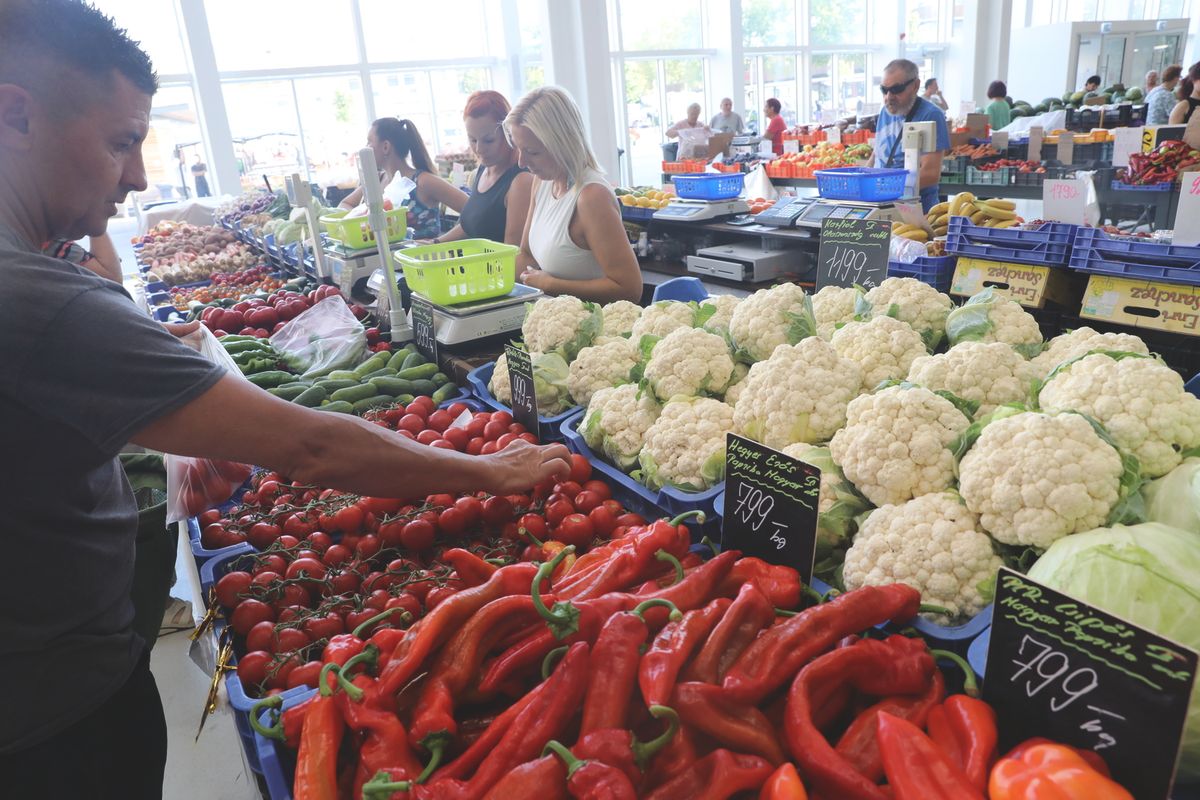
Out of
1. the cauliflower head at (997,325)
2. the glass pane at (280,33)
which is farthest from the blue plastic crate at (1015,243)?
the glass pane at (280,33)

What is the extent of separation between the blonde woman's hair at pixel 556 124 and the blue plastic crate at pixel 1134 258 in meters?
1.87

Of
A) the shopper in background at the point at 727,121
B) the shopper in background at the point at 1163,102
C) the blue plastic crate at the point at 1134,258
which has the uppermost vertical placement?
the shopper in background at the point at 727,121

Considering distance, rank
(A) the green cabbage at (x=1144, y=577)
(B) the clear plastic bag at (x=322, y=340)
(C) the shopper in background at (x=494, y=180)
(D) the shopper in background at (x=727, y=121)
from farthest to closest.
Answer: (D) the shopper in background at (x=727, y=121) → (C) the shopper in background at (x=494, y=180) → (B) the clear plastic bag at (x=322, y=340) → (A) the green cabbage at (x=1144, y=577)

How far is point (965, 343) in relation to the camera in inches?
65.0

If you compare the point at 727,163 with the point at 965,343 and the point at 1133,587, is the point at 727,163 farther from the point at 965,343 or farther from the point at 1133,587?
the point at 1133,587

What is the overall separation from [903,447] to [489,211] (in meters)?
3.31

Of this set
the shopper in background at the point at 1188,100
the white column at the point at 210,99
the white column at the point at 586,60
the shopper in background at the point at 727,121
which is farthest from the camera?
the shopper in background at the point at 727,121

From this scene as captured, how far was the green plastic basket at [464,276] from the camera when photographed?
2.83m

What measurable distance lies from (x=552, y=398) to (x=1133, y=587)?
1.52m

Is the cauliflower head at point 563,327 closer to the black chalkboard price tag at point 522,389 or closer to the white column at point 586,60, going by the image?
the black chalkboard price tag at point 522,389

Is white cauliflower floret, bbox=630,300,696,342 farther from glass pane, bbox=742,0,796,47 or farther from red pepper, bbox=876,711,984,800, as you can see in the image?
glass pane, bbox=742,0,796,47

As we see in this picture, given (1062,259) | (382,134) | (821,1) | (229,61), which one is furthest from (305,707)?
(821,1)

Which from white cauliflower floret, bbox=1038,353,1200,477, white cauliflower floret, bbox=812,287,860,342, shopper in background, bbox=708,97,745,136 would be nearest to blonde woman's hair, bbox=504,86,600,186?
white cauliflower floret, bbox=812,287,860,342

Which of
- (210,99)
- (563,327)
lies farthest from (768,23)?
(563,327)
